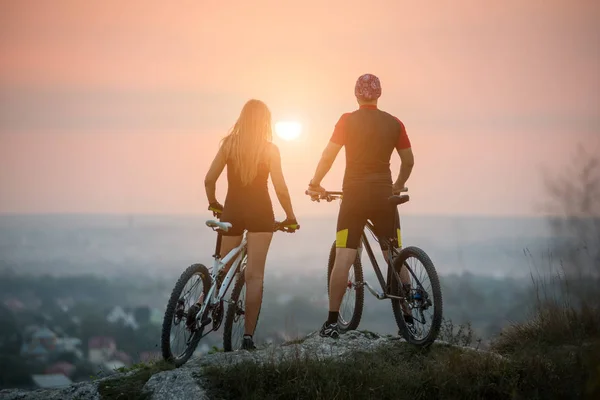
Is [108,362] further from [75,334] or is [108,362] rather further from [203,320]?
[75,334]

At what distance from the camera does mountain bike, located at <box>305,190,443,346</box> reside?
A: 736 cm

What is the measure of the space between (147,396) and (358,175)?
3.10 meters

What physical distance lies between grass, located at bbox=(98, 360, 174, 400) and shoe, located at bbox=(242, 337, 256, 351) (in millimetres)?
865

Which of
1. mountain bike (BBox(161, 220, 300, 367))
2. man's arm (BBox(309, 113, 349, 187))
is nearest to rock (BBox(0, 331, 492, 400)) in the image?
mountain bike (BBox(161, 220, 300, 367))

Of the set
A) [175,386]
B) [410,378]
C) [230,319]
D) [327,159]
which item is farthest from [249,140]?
[410,378]

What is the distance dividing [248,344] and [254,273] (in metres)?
0.77

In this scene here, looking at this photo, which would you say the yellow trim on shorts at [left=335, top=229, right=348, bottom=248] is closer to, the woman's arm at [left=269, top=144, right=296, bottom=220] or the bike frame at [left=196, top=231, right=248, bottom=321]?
the woman's arm at [left=269, top=144, right=296, bottom=220]

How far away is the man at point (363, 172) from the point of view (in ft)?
25.9

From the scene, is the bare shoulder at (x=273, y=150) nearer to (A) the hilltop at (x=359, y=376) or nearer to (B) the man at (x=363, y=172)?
(B) the man at (x=363, y=172)

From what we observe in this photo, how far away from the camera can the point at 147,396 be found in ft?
22.5

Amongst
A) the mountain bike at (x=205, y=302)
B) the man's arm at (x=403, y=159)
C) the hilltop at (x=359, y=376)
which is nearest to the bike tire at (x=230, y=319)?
the mountain bike at (x=205, y=302)

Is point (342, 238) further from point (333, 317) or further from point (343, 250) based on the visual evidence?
point (333, 317)

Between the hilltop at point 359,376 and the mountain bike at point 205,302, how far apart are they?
0.80 feet

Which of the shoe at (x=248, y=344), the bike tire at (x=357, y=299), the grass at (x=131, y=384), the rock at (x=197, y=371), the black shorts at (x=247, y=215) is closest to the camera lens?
the rock at (x=197, y=371)
